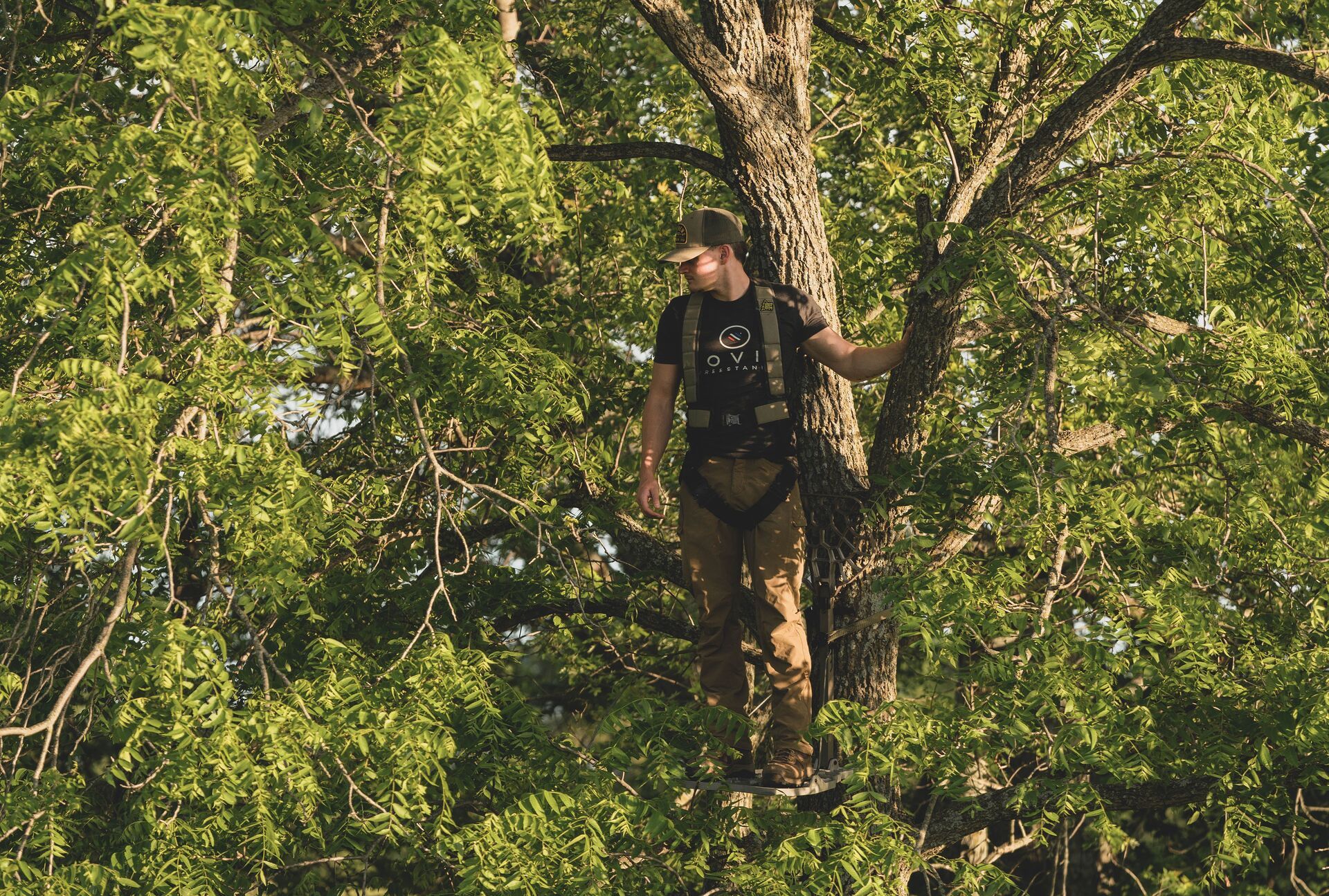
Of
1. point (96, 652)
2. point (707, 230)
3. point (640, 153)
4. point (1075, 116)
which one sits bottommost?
point (96, 652)

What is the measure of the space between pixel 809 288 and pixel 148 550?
3.16 metres

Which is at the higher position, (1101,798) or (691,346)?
Answer: (691,346)

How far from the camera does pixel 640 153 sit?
23.5ft

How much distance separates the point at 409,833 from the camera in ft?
16.7

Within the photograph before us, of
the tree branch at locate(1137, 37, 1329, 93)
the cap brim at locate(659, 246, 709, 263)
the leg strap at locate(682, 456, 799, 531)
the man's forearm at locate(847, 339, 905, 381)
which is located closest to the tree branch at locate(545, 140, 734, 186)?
the cap brim at locate(659, 246, 709, 263)

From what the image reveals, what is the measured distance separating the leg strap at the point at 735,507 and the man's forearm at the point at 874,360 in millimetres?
463

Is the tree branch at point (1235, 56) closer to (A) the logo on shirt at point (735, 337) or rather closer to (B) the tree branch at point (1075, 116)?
→ (B) the tree branch at point (1075, 116)

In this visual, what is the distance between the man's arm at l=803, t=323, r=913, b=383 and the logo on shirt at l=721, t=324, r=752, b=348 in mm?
282

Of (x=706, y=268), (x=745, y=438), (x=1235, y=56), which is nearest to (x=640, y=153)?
(x=706, y=268)

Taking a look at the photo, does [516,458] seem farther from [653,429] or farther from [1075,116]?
[1075,116]

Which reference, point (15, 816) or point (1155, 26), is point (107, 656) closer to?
point (15, 816)

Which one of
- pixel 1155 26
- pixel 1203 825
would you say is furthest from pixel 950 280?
pixel 1203 825

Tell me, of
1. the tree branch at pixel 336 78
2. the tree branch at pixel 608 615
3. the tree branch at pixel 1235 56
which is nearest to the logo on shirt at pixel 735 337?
the tree branch at pixel 336 78

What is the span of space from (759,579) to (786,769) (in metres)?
0.77
